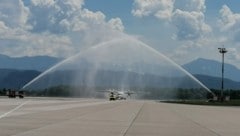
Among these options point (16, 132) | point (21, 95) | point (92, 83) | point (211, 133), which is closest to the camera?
point (16, 132)

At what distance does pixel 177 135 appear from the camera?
78.5 ft

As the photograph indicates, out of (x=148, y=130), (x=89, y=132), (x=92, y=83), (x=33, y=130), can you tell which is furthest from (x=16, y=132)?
(x=92, y=83)

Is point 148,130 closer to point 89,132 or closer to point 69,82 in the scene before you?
point 89,132

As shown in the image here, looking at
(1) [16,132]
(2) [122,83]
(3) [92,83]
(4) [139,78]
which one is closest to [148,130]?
(1) [16,132]

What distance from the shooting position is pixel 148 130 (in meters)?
26.2

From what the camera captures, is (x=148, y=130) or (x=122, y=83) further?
(x=122, y=83)

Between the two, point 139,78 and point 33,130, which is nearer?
point 33,130

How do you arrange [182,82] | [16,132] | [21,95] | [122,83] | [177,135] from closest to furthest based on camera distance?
[16,132] < [177,135] < [21,95] < [182,82] < [122,83]

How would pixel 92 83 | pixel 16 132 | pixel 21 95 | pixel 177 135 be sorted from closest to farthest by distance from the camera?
1. pixel 16 132
2. pixel 177 135
3. pixel 21 95
4. pixel 92 83

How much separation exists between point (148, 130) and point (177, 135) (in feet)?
8.21

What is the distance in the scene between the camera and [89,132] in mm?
23766

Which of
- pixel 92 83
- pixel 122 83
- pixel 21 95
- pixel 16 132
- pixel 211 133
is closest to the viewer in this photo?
pixel 16 132

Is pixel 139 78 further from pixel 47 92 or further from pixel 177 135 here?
pixel 177 135

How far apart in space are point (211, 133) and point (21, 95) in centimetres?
7877
